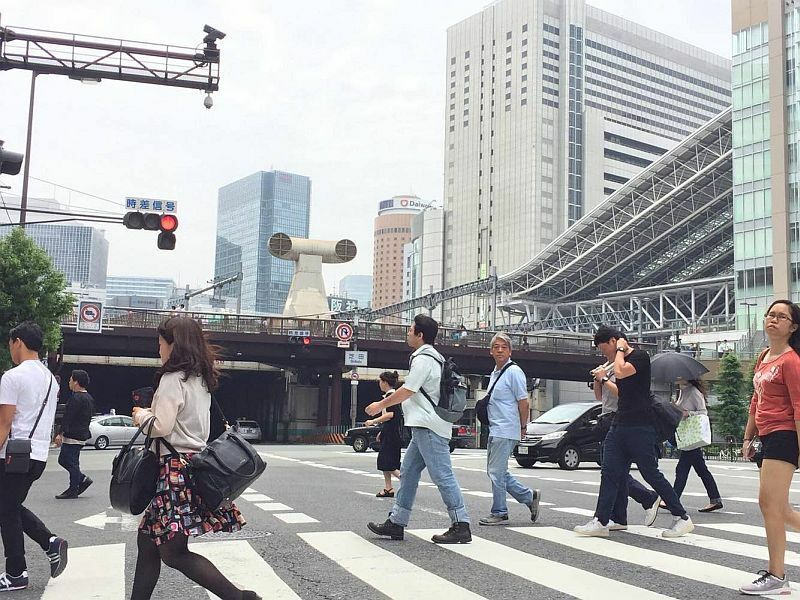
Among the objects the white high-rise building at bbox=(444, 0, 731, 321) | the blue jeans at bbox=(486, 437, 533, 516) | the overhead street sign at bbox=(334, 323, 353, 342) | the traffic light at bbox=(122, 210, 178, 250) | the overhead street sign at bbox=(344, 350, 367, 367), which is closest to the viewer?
the blue jeans at bbox=(486, 437, 533, 516)

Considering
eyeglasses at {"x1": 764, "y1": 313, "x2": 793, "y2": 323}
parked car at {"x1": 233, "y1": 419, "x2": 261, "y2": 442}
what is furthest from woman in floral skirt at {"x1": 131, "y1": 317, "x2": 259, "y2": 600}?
parked car at {"x1": 233, "y1": 419, "x2": 261, "y2": 442}

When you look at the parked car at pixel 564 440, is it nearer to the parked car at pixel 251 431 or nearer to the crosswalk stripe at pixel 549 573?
the crosswalk stripe at pixel 549 573

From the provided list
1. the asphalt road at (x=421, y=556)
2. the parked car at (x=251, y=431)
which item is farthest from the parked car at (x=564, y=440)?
the parked car at (x=251, y=431)

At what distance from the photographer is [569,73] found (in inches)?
5320

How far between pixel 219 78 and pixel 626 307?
279 feet

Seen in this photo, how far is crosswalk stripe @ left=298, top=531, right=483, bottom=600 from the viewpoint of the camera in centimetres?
568

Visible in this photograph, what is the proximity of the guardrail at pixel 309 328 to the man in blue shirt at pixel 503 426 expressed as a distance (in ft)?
119

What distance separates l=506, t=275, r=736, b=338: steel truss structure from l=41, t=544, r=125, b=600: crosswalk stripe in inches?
2834

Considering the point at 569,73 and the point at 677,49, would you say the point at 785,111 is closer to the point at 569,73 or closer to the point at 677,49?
the point at 569,73

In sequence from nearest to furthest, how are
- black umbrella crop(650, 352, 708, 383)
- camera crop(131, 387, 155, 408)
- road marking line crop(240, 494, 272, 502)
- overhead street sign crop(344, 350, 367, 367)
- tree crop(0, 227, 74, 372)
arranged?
camera crop(131, 387, 155, 408)
black umbrella crop(650, 352, 708, 383)
road marking line crop(240, 494, 272, 502)
tree crop(0, 227, 74, 372)
overhead street sign crop(344, 350, 367, 367)

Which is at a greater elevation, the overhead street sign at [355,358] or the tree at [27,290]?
the tree at [27,290]

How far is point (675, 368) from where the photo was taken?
1059 cm

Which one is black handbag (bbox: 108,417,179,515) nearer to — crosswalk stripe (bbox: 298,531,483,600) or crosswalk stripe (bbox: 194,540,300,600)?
crosswalk stripe (bbox: 194,540,300,600)

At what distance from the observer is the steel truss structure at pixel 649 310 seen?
80625mm
